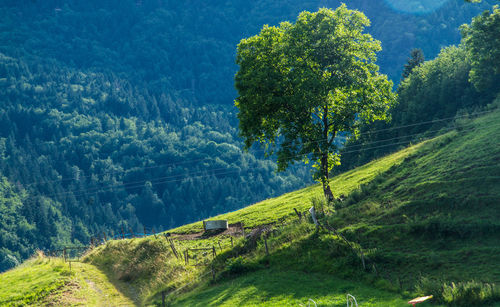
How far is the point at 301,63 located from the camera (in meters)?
47.7

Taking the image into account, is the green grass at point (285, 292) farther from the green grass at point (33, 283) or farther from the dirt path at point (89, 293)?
the green grass at point (33, 283)

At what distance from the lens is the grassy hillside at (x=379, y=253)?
94.6 ft

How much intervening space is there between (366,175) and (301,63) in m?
23.1

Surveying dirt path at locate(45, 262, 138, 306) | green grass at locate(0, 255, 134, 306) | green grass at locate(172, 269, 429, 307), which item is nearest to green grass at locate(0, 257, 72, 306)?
green grass at locate(0, 255, 134, 306)

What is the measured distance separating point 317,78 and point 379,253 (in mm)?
19710

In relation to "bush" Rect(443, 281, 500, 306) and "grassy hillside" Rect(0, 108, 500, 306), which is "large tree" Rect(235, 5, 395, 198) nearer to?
"grassy hillside" Rect(0, 108, 500, 306)

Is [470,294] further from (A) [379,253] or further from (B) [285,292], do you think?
(B) [285,292]

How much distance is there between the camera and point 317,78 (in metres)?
46.8

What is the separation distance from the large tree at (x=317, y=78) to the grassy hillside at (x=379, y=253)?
23.3ft

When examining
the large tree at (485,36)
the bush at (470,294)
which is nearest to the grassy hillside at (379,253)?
the bush at (470,294)

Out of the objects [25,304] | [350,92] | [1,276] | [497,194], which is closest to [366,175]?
[350,92]

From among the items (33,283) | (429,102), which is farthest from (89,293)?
(429,102)

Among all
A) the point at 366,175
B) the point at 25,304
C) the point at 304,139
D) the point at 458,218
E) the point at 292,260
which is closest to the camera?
the point at 458,218

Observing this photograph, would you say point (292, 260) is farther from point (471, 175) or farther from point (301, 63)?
point (301, 63)
